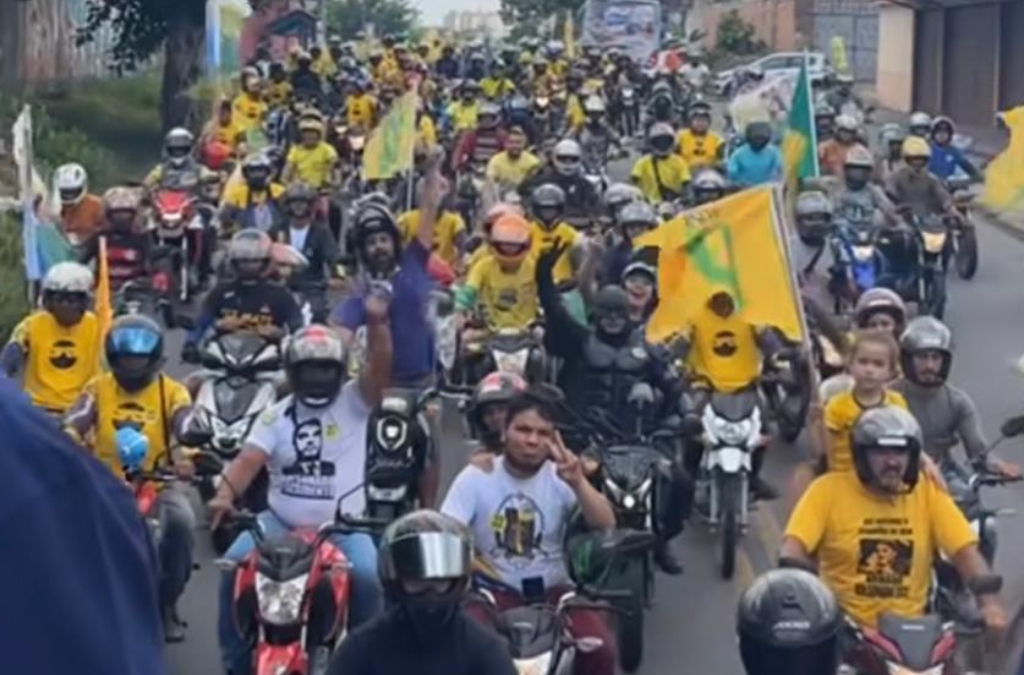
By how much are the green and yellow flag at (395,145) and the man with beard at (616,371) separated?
5714mm

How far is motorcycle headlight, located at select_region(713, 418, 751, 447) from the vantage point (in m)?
11.8

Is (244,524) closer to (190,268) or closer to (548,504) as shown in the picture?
(548,504)

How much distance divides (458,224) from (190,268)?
3600 mm

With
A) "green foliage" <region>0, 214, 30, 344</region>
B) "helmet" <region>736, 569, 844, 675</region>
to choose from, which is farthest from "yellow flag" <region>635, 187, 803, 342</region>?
"green foliage" <region>0, 214, 30, 344</region>

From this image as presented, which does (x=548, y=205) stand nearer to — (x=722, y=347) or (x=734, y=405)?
(x=722, y=347)

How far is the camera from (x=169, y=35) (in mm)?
43125

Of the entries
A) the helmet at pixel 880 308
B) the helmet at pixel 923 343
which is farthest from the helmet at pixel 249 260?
the helmet at pixel 923 343

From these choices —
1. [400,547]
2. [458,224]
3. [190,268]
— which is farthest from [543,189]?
[400,547]

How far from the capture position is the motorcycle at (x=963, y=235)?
67.0 feet

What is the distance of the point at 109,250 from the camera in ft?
59.1

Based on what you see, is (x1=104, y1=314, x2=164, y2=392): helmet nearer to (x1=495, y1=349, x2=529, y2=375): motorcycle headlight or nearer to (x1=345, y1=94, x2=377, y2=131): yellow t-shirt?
(x1=495, y1=349, x2=529, y2=375): motorcycle headlight

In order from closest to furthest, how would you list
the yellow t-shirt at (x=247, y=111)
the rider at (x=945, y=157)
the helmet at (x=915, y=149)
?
the helmet at (x=915, y=149) < the rider at (x=945, y=157) < the yellow t-shirt at (x=247, y=111)

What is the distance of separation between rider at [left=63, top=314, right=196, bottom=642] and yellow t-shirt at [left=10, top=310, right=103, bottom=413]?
6.40 feet

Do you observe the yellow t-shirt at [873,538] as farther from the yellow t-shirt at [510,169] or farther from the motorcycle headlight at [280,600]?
the yellow t-shirt at [510,169]
